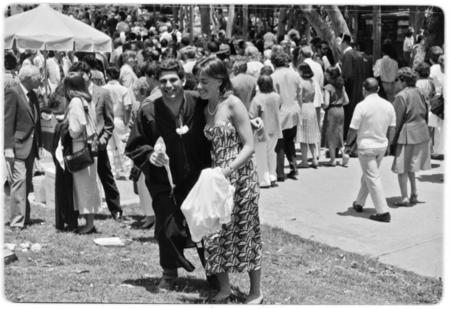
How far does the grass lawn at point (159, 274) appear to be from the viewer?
5.85 meters

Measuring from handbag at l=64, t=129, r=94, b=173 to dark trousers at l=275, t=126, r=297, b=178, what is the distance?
3990 mm

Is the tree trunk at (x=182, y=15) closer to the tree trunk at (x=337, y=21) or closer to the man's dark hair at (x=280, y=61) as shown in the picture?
the tree trunk at (x=337, y=21)

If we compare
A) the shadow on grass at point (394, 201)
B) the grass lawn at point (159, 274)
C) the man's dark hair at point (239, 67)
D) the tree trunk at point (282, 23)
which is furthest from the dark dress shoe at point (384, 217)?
the tree trunk at point (282, 23)

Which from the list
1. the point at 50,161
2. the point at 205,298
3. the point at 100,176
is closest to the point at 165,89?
A: the point at 205,298

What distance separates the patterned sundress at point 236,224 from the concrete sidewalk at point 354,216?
2544 mm

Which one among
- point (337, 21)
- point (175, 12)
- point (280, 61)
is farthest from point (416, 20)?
point (280, 61)

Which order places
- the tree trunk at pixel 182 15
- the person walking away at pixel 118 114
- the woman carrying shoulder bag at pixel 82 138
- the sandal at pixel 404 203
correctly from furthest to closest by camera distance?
1. the tree trunk at pixel 182 15
2. the person walking away at pixel 118 114
3. the sandal at pixel 404 203
4. the woman carrying shoulder bag at pixel 82 138

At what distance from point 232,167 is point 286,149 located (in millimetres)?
6227

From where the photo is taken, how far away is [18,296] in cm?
582

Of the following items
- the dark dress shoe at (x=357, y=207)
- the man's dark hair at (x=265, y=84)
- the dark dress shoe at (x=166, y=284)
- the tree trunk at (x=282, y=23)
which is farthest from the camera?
the tree trunk at (x=282, y=23)

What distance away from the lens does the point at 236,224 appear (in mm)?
5309

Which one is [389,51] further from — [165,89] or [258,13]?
[258,13]

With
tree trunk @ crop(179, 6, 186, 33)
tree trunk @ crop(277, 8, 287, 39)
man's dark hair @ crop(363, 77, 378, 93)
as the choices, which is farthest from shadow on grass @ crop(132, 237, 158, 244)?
tree trunk @ crop(179, 6, 186, 33)

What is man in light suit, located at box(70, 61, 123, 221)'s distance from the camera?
8.27m
